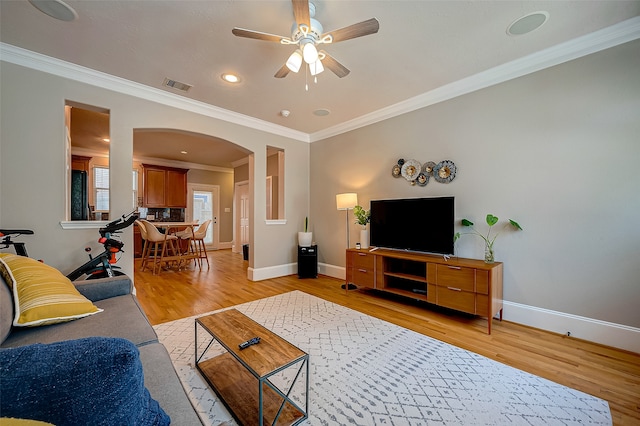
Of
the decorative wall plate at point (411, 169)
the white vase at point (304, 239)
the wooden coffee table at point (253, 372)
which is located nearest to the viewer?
the wooden coffee table at point (253, 372)

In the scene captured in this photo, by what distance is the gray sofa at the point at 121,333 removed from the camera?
39.6 inches

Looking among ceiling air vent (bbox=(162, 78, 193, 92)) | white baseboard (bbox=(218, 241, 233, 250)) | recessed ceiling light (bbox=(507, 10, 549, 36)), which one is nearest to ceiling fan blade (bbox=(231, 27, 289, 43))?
ceiling air vent (bbox=(162, 78, 193, 92))

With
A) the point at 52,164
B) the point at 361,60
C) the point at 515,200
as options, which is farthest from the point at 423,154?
the point at 52,164

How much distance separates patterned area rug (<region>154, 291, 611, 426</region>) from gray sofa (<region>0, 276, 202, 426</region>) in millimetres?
529

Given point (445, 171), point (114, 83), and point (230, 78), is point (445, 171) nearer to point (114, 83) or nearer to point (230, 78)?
point (230, 78)

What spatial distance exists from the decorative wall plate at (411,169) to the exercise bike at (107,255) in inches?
138

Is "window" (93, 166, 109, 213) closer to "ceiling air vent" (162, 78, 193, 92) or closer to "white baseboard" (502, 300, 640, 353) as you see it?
"ceiling air vent" (162, 78, 193, 92)

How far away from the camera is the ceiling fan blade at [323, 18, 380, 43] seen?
6.04 ft

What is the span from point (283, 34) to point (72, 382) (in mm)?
2681

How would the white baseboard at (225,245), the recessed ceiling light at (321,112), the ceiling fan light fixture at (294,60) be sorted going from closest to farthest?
the ceiling fan light fixture at (294,60), the recessed ceiling light at (321,112), the white baseboard at (225,245)

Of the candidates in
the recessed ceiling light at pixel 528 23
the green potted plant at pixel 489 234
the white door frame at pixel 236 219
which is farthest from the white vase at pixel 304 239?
the white door frame at pixel 236 219

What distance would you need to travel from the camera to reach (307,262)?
15.4 feet

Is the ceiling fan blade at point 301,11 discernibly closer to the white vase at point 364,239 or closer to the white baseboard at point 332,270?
the white vase at point 364,239

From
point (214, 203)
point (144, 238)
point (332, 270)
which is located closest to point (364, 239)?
point (332, 270)
